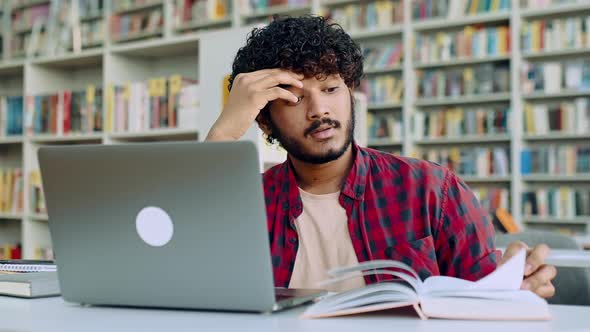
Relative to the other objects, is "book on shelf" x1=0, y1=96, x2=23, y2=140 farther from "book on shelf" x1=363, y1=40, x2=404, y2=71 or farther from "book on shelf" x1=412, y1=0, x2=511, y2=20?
"book on shelf" x1=412, y1=0, x2=511, y2=20

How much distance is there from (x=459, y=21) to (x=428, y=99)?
1.82 feet

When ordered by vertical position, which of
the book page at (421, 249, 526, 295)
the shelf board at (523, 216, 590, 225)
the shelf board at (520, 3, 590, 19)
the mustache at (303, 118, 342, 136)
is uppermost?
the shelf board at (520, 3, 590, 19)

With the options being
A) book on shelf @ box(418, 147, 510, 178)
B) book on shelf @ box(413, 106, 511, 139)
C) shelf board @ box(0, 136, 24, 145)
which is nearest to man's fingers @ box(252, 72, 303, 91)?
book on shelf @ box(418, 147, 510, 178)

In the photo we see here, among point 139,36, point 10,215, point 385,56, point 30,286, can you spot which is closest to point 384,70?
point 385,56

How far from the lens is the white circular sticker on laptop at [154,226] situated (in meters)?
0.96

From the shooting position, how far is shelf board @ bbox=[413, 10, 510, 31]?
4770 millimetres

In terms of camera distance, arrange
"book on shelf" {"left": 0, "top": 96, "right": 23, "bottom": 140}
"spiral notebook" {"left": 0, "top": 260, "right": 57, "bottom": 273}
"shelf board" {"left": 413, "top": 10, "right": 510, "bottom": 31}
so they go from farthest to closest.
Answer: "book on shelf" {"left": 0, "top": 96, "right": 23, "bottom": 140} < "shelf board" {"left": 413, "top": 10, "right": 510, "bottom": 31} < "spiral notebook" {"left": 0, "top": 260, "right": 57, "bottom": 273}

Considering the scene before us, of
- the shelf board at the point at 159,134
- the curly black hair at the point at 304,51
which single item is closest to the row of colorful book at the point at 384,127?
the shelf board at the point at 159,134

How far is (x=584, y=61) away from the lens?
469 cm

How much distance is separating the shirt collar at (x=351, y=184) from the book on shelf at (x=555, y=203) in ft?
11.3

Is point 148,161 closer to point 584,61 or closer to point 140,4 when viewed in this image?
point 584,61

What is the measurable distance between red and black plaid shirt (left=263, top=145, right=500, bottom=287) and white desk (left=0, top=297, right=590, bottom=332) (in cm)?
39

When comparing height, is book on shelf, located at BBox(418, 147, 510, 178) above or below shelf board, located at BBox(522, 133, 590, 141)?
below

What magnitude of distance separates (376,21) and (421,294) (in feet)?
14.7
